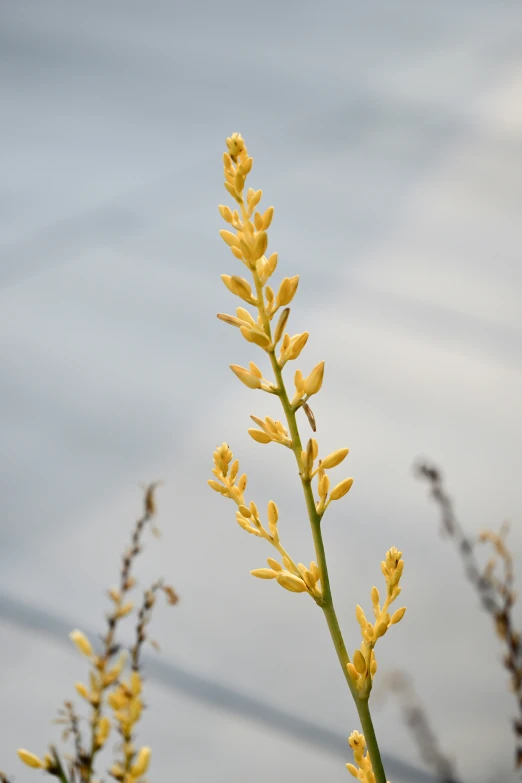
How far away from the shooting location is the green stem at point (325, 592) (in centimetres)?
18

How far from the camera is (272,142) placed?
1.69 meters

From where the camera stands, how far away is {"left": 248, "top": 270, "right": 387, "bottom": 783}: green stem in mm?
179

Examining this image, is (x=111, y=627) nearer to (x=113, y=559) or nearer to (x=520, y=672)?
(x=520, y=672)

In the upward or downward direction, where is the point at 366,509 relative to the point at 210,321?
downward

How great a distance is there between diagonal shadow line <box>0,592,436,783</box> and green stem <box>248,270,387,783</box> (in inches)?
52.1

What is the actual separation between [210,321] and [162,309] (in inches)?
4.5

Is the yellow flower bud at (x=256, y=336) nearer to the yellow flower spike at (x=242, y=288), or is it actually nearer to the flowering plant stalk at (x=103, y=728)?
the yellow flower spike at (x=242, y=288)

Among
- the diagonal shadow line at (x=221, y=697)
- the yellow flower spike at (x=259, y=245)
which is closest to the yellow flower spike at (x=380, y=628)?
the yellow flower spike at (x=259, y=245)

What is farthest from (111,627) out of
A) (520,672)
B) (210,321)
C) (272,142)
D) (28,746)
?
(272,142)

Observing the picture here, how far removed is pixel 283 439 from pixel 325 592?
42 mm

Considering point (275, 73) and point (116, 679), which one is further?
point (275, 73)

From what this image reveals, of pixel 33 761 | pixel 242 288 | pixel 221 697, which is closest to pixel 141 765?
pixel 33 761

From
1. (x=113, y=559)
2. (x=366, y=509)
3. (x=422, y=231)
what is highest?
(x=422, y=231)

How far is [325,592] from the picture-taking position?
0.63 feet
